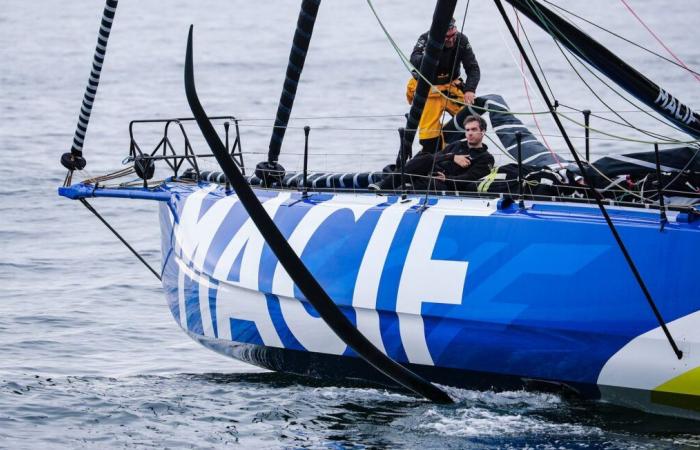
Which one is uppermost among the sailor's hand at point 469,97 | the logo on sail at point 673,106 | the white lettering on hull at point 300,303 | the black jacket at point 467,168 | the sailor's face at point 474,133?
the sailor's hand at point 469,97

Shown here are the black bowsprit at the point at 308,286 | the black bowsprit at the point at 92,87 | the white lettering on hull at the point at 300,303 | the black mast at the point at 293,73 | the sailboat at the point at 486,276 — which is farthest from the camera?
the black bowsprit at the point at 92,87

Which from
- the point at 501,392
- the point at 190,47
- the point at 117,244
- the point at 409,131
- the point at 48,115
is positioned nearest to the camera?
the point at 190,47

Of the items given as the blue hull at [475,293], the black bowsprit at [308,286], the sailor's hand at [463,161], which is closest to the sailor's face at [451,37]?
the sailor's hand at [463,161]

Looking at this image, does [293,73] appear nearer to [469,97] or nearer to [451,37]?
[451,37]

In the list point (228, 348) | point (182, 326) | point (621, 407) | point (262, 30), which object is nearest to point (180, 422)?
point (228, 348)

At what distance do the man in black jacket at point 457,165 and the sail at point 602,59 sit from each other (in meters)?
1.31

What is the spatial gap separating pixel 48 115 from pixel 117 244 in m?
13.8

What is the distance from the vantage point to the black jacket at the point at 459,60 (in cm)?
1193

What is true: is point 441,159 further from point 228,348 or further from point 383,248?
point 228,348

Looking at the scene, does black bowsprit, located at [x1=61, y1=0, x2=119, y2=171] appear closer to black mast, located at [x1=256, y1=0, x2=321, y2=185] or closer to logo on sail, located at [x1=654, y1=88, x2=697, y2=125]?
black mast, located at [x1=256, y1=0, x2=321, y2=185]

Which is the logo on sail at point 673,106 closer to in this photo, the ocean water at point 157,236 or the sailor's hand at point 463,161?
the ocean water at point 157,236

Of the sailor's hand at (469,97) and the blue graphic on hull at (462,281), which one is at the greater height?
the sailor's hand at (469,97)

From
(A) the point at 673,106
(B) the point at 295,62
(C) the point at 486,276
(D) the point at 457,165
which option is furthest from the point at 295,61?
(A) the point at 673,106

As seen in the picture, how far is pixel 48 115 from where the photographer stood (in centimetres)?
3262
